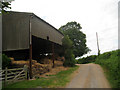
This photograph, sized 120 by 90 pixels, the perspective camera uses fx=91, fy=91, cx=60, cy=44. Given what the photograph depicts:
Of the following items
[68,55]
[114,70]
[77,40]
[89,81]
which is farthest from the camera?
[77,40]

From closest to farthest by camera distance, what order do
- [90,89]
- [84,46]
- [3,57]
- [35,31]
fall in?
[90,89], [3,57], [35,31], [84,46]

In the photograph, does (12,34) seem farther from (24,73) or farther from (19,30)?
(24,73)

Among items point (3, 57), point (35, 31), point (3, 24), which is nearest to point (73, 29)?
point (35, 31)

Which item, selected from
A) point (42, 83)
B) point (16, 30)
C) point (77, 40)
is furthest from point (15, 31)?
point (77, 40)

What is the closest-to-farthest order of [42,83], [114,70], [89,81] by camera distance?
[42,83] < [89,81] < [114,70]

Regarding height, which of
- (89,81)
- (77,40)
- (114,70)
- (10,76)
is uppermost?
(77,40)

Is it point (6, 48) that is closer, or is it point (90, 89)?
point (90, 89)

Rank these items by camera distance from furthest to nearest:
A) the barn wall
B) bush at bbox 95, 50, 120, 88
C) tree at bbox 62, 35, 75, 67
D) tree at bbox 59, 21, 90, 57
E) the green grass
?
tree at bbox 59, 21, 90, 57 < tree at bbox 62, 35, 75, 67 < the barn wall < the green grass < bush at bbox 95, 50, 120, 88

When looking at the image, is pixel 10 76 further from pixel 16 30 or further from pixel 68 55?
pixel 68 55

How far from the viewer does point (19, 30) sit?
12375 mm

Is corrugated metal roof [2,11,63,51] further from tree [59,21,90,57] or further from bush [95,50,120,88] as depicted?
tree [59,21,90,57]

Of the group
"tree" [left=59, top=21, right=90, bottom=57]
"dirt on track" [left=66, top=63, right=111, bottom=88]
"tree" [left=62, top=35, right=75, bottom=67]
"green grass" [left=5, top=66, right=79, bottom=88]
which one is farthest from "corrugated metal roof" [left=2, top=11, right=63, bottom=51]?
"tree" [left=59, top=21, right=90, bottom=57]

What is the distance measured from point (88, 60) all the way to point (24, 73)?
3052cm

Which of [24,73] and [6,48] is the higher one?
[6,48]
